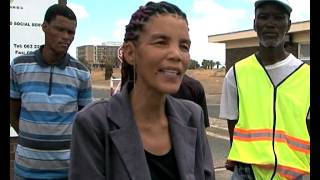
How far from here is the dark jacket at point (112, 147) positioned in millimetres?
1920

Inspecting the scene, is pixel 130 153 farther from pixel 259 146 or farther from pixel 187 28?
pixel 259 146

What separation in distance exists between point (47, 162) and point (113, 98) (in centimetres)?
166

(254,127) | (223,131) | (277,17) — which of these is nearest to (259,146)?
(254,127)

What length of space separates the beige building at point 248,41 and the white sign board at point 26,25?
2141 cm

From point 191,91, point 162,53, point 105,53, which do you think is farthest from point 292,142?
point 105,53

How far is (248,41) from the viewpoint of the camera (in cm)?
3188

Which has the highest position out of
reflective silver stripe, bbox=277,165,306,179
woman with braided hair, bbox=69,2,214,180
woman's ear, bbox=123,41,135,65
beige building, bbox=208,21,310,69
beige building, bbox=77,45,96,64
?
beige building, bbox=208,21,310,69

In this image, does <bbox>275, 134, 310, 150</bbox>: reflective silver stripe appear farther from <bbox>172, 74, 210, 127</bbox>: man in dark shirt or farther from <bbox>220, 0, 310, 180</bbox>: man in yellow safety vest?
<bbox>172, 74, 210, 127</bbox>: man in dark shirt

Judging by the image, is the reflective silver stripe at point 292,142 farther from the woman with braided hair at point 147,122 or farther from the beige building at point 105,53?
the beige building at point 105,53

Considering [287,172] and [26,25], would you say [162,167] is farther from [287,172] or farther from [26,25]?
[26,25]

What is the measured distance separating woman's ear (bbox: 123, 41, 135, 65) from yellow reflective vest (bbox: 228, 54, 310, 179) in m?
1.25

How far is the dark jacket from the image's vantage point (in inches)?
75.6

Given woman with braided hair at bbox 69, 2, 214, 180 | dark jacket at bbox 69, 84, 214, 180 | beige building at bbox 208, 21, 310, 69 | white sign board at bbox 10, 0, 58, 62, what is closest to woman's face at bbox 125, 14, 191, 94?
woman with braided hair at bbox 69, 2, 214, 180

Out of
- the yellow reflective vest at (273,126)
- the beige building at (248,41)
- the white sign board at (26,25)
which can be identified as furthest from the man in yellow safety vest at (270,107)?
the beige building at (248,41)
